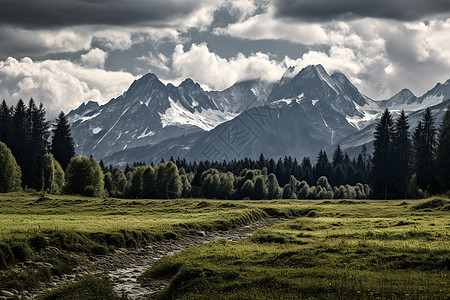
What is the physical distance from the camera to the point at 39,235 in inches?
1399

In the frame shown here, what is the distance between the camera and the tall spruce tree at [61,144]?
15712 cm

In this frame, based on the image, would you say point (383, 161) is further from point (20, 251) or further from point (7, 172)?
point (20, 251)

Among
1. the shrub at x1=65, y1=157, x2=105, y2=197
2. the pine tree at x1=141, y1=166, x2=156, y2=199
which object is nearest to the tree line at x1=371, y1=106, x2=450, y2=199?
the pine tree at x1=141, y1=166, x2=156, y2=199

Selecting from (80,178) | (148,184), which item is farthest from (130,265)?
(148,184)

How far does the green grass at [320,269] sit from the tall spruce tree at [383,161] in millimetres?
87522

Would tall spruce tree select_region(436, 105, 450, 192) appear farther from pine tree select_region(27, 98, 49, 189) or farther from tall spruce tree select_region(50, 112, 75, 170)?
tall spruce tree select_region(50, 112, 75, 170)

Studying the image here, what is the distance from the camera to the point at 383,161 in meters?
130

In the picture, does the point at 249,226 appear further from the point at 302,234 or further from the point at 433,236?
the point at 433,236

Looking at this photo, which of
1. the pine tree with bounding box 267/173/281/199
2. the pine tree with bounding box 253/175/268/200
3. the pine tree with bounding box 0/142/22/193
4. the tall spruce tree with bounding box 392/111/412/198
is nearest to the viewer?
the pine tree with bounding box 0/142/22/193

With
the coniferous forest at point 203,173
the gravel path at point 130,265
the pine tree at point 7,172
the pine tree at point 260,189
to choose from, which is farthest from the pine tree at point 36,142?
the gravel path at point 130,265

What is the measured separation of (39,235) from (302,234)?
27303 mm

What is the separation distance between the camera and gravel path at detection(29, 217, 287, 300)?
29188 mm

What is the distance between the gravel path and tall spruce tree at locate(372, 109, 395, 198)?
292 feet

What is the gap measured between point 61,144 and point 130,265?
133 m
